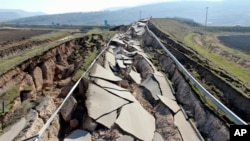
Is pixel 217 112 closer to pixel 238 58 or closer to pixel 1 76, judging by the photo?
pixel 1 76

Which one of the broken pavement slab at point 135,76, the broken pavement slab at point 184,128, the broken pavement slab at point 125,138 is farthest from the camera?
the broken pavement slab at point 135,76

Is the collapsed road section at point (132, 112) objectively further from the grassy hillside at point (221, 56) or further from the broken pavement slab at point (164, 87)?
the grassy hillside at point (221, 56)

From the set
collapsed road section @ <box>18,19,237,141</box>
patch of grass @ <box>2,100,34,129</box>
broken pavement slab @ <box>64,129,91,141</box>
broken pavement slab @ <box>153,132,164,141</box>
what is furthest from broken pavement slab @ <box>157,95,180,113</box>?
patch of grass @ <box>2,100,34,129</box>

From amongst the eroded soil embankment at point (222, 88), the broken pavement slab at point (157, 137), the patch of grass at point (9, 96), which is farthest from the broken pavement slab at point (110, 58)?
the broken pavement slab at point (157, 137)

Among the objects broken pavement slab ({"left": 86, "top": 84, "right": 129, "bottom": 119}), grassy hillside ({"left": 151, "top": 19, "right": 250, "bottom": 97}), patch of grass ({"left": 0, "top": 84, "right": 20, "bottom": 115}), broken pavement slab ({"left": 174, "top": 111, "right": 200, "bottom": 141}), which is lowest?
grassy hillside ({"left": 151, "top": 19, "right": 250, "bottom": 97})

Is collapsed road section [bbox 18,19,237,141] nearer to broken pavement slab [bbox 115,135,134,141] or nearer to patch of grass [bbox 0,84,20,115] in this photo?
broken pavement slab [bbox 115,135,134,141]

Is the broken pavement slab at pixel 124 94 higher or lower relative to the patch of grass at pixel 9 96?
lower
